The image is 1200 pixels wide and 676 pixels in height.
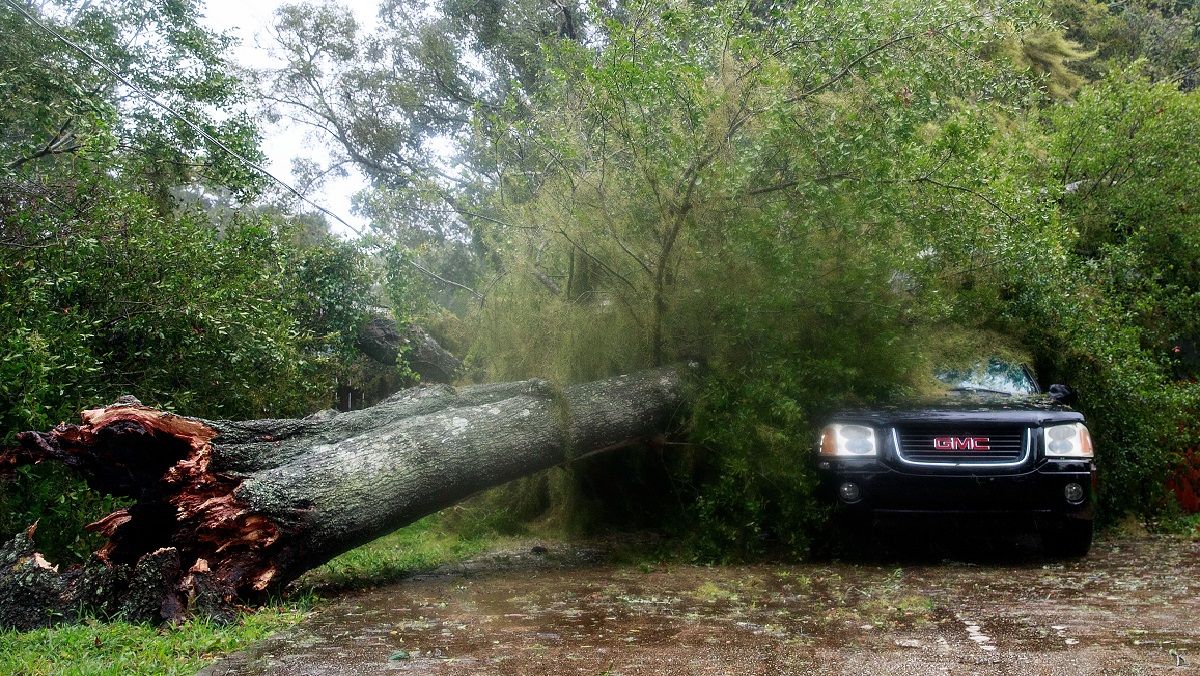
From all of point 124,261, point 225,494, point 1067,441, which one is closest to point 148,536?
point 225,494

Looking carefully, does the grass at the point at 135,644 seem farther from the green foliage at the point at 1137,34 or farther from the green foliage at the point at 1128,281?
the green foliage at the point at 1137,34

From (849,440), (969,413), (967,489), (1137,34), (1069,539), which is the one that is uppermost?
(1137,34)

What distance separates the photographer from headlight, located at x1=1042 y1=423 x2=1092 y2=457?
6258 mm

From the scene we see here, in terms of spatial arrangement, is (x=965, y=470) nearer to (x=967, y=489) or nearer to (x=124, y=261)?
(x=967, y=489)

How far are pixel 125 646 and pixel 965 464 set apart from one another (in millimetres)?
5100

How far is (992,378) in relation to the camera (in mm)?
7625

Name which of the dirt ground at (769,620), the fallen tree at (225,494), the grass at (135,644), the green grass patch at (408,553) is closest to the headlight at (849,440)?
the dirt ground at (769,620)

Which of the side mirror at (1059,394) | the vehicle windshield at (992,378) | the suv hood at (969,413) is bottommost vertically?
the suv hood at (969,413)

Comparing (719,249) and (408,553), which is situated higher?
(719,249)

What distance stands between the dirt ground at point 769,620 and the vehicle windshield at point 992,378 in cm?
136

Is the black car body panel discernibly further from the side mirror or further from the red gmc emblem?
the side mirror

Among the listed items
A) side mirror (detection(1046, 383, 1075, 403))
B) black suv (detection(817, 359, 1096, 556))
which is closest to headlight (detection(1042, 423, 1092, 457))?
black suv (detection(817, 359, 1096, 556))

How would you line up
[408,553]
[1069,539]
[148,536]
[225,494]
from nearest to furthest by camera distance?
[225,494], [148,536], [1069,539], [408,553]

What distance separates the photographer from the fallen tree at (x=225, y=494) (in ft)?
15.3
